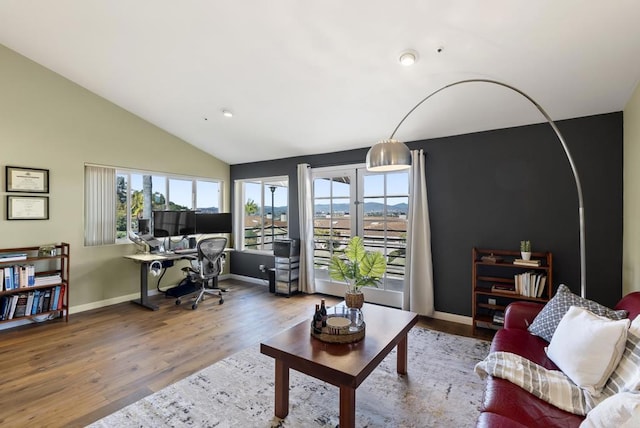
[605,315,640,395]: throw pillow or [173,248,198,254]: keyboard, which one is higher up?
[173,248,198,254]: keyboard

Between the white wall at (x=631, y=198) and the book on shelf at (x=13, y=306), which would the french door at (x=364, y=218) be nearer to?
the white wall at (x=631, y=198)

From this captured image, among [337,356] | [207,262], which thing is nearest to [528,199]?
[337,356]

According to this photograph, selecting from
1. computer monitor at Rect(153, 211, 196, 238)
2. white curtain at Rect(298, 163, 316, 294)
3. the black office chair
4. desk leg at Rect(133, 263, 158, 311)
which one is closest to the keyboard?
the black office chair

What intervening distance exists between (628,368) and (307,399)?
5.95 ft

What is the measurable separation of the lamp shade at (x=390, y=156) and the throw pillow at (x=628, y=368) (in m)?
1.48

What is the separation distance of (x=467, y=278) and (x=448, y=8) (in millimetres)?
2814

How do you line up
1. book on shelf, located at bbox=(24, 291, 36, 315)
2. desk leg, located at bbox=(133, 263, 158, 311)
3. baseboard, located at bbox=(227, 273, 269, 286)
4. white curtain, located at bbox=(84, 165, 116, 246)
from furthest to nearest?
baseboard, located at bbox=(227, 273, 269, 286) → desk leg, located at bbox=(133, 263, 158, 311) → white curtain, located at bbox=(84, 165, 116, 246) → book on shelf, located at bbox=(24, 291, 36, 315)

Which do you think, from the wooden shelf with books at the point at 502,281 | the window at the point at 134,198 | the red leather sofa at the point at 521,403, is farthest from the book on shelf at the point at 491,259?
the window at the point at 134,198

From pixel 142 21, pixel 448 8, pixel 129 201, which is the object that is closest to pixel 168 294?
pixel 129 201

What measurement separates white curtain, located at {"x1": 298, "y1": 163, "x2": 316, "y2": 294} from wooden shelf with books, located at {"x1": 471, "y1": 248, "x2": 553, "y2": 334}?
2369mm

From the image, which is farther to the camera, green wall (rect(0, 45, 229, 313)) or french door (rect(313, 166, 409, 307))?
french door (rect(313, 166, 409, 307))

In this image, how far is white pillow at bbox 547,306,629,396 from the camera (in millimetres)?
1522

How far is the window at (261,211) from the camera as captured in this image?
18.2 feet

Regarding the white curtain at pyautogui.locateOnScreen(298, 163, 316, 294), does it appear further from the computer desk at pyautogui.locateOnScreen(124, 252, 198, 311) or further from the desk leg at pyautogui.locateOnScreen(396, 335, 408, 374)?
the desk leg at pyautogui.locateOnScreen(396, 335, 408, 374)
